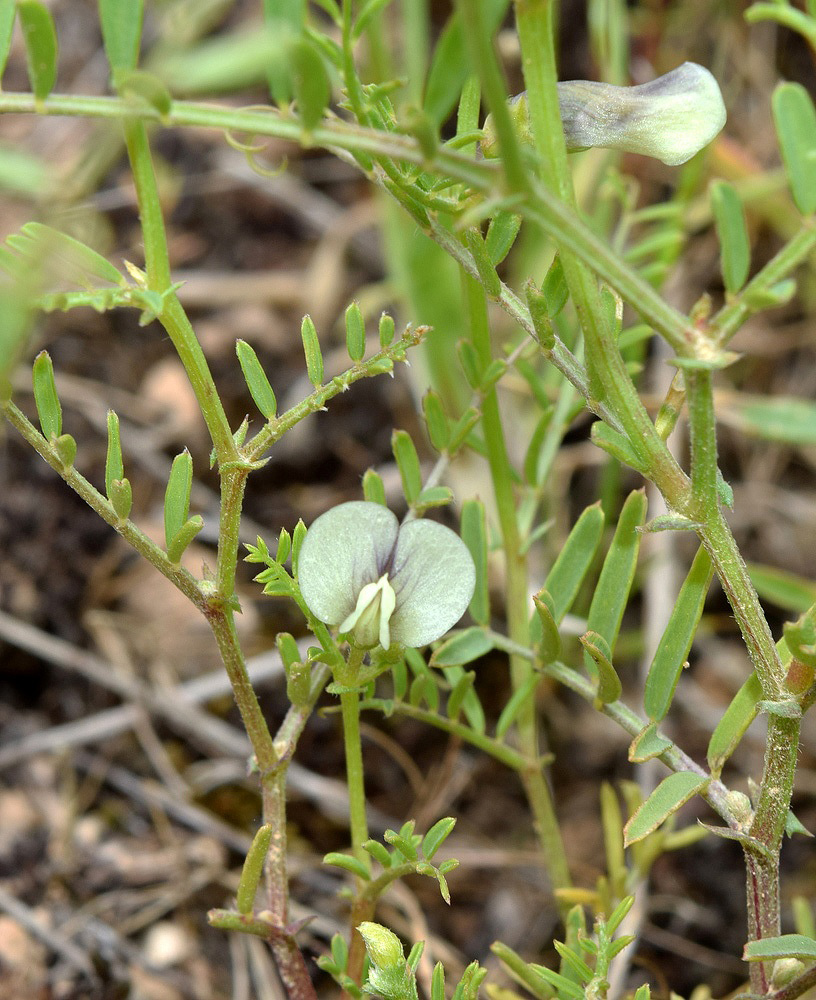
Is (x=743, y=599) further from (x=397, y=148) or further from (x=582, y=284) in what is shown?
(x=397, y=148)

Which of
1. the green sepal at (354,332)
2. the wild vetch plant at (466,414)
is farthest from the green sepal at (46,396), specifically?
the green sepal at (354,332)

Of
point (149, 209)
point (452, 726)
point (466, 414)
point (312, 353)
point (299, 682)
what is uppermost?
point (149, 209)

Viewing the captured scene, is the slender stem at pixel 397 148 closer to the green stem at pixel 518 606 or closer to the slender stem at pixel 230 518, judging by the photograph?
the slender stem at pixel 230 518

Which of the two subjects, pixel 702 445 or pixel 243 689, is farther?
pixel 243 689

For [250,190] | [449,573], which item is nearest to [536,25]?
[449,573]

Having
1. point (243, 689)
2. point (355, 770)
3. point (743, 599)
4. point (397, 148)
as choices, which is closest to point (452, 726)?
point (355, 770)

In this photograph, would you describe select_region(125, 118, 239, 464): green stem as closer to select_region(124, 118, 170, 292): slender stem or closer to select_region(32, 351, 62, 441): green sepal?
select_region(124, 118, 170, 292): slender stem
